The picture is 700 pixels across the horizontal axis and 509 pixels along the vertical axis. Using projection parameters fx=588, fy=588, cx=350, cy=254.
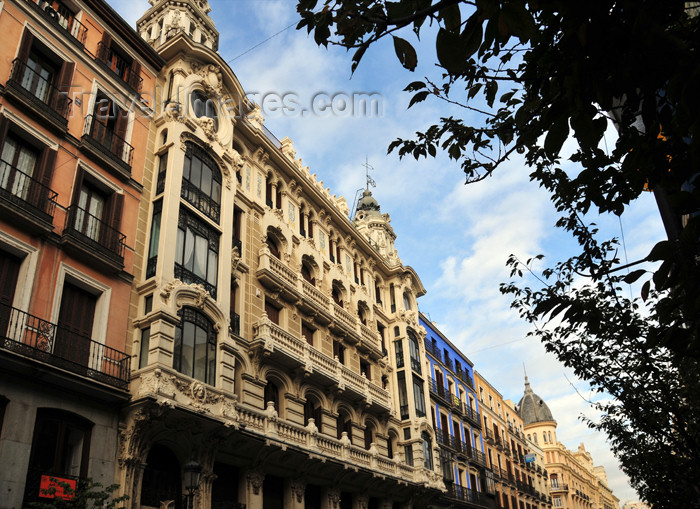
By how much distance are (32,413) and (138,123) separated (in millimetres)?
10628

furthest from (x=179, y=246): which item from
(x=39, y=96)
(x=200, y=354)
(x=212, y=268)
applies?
(x=39, y=96)

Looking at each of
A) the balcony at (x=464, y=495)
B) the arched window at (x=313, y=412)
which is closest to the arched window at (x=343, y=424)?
the arched window at (x=313, y=412)

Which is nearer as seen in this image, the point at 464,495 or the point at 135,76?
the point at 135,76

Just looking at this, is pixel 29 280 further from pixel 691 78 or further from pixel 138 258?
pixel 691 78

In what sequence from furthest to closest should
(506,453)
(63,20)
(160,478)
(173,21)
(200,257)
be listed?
1. (506,453)
2. (173,21)
3. (200,257)
4. (63,20)
5. (160,478)

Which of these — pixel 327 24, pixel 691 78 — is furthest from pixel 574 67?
pixel 327 24

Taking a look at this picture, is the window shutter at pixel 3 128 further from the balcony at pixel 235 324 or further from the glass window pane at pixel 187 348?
the balcony at pixel 235 324

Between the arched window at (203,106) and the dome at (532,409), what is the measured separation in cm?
7901

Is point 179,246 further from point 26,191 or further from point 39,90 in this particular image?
point 39,90

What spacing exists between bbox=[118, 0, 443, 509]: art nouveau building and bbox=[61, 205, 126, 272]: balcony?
1.14m

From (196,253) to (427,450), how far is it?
19277mm

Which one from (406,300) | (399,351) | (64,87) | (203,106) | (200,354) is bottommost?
(200,354)

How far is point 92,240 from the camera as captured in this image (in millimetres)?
16484

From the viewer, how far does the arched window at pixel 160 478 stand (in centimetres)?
1586
